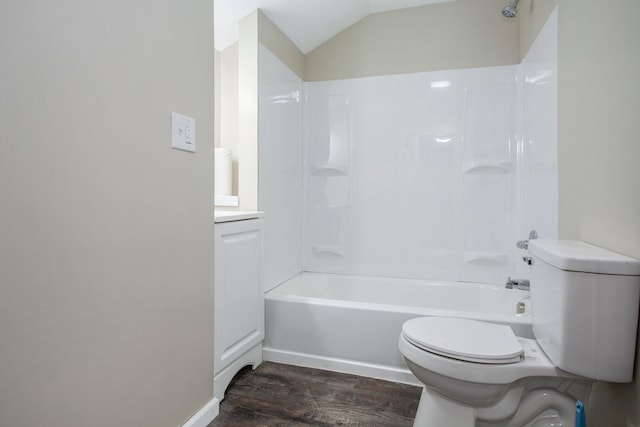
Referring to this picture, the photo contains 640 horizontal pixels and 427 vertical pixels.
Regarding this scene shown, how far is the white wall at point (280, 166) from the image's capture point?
2.31 metres

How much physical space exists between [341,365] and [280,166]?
4.48 feet

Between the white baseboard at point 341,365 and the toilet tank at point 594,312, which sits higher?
the toilet tank at point 594,312

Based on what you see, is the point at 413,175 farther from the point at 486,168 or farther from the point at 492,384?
the point at 492,384

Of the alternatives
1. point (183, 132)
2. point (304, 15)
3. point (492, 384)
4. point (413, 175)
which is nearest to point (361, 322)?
point (492, 384)

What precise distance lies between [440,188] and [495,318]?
1104mm

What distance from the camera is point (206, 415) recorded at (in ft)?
4.93

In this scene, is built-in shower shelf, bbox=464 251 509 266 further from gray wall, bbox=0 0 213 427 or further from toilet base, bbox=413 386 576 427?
gray wall, bbox=0 0 213 427

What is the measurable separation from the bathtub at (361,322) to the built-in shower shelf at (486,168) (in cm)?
79

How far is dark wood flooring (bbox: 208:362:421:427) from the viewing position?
1541mm

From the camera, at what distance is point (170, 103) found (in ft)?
4.19

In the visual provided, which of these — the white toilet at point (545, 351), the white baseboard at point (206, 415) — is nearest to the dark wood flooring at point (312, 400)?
the white baseboard at point (206, 415)

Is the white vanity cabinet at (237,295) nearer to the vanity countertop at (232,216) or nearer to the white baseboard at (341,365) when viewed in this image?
the vanity countertop at (232,216)

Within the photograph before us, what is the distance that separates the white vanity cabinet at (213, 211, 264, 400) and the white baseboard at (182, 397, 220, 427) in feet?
0.22

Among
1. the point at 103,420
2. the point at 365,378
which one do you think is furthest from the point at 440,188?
the point at 103,420
